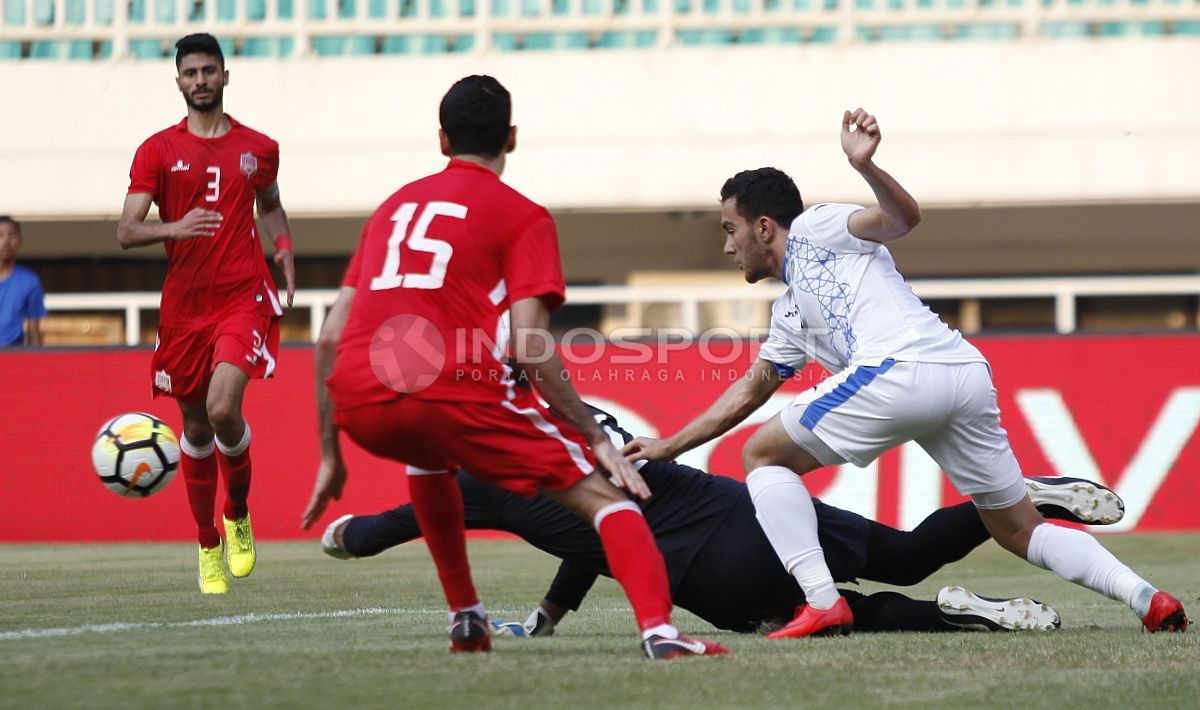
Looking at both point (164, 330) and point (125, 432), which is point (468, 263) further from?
point (125, 432)

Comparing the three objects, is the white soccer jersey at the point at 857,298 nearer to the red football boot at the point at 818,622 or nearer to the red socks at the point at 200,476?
the red football boot at the point at 818,622

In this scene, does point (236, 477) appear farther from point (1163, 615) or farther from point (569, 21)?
point (569, 21)

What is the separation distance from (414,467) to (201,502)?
3.28 metres

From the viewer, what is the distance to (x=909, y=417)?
534cm

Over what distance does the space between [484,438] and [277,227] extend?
3742mm

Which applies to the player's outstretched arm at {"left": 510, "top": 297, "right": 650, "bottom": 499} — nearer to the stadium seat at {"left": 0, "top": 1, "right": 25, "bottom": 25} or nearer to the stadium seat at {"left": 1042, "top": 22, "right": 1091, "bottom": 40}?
the stadium seat at {"left": 1042, "top": 22, "right": 1091, "bottom": 40}

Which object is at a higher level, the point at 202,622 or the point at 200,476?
the point at 200,476

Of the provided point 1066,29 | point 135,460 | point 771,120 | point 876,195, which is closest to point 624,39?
point 771,120

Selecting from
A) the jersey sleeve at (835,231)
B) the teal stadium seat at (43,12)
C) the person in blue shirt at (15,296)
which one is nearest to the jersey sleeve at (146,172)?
the jersey sleeve at (835,231)

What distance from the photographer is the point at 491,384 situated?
4.41 m

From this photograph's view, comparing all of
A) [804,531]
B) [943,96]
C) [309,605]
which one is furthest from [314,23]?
[804,531]

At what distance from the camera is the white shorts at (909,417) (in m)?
5.34

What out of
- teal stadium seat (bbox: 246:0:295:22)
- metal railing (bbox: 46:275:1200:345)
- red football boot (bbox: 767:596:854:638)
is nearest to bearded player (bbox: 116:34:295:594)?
red football boot (bbox: 767:596:854:638)

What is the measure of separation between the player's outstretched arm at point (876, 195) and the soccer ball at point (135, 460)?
4528 millimetres
